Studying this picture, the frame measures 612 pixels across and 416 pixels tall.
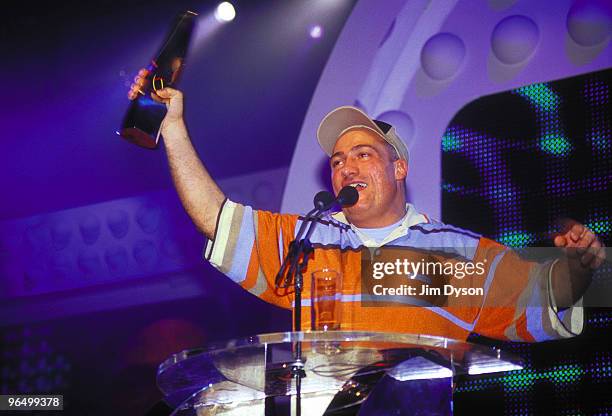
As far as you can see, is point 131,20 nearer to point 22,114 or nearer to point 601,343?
point 22,114

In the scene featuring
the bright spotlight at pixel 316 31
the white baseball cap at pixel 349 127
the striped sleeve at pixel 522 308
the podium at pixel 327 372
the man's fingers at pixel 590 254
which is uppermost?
the bright spotlight at pixel 316 31

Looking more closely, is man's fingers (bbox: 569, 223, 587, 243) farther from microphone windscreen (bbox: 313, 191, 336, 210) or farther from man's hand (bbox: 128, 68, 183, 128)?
man's hand (bbox: 128, 68, 183, 128)

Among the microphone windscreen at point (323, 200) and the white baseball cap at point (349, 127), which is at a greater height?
A: the white baseball cap at point (349, 127)

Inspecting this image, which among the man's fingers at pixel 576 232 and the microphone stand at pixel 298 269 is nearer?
the microphone stand at pixel 298 269

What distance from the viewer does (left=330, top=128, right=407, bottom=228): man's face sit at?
9.96ft

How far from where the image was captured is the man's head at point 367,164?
9.98 ft

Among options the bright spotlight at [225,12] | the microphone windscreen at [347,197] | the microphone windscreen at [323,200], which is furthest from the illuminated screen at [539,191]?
the bright spotlight at [225,12]

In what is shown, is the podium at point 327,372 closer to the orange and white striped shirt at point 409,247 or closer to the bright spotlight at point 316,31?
the orange and white striped shirt at point 409,247

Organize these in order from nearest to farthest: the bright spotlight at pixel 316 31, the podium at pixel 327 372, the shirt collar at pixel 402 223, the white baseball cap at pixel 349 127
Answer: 1. the podium at pixel 327 372
2. the shirt collar at pixel 402 223
3. the white baseball cap at pixel 349 127
4. the bright spotlight at pixel 316 31

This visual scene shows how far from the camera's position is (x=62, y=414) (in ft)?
12.4

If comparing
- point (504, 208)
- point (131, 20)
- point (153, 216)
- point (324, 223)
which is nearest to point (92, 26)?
point (131, 20)

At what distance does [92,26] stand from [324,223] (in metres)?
1.89

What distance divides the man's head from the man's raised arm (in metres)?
0.50

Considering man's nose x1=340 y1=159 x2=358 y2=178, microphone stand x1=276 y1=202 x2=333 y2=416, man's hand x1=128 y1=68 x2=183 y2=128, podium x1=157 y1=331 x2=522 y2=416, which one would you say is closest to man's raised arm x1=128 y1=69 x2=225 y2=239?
man's hand x1=128 y1=68 x2=183 y2=128
